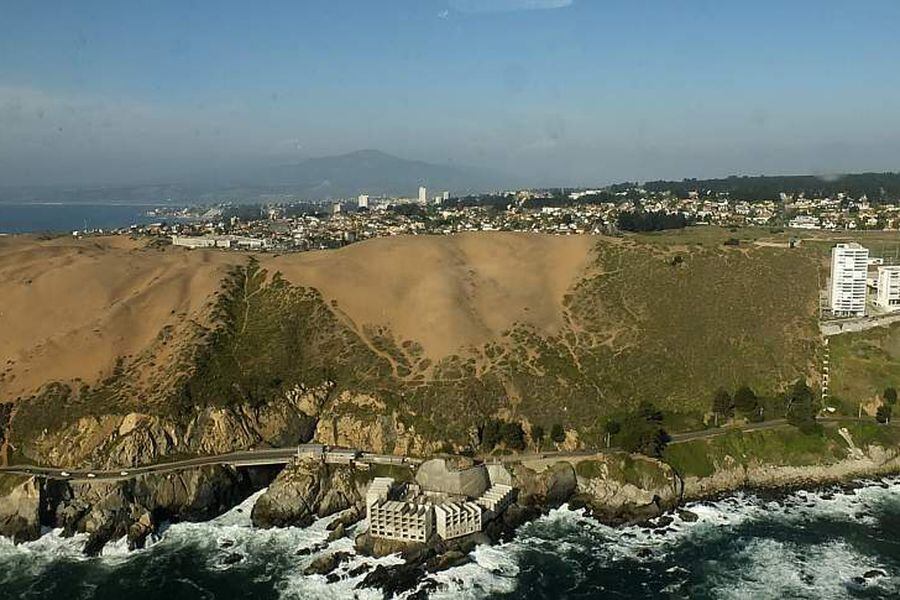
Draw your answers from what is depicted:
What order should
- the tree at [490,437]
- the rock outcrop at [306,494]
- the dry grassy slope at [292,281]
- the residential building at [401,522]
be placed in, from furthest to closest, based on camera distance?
the dry grassy slope at [292,281], the tree at [490,437], the rock outcrop at [306,494], the residential building at [401,522]

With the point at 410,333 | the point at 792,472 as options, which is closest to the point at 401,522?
the point at 410,333

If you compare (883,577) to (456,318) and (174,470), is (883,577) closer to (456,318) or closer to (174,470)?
(456,318)

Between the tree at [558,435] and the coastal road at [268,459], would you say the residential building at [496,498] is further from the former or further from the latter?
the tree at [558,435]

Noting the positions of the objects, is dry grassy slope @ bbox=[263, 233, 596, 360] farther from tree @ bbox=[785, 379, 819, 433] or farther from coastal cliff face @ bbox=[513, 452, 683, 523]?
tree @ bbox=[785, 379, 819, 433]

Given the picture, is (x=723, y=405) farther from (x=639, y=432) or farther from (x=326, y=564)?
(x=326, y=564)

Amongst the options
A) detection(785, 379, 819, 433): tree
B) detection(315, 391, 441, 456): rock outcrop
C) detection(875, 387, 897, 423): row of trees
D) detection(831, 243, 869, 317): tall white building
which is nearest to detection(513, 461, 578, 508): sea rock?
detection(315, 391, 441, 456): rock outcrop

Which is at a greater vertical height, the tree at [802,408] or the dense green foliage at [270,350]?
the dense green foliage at [270,350]

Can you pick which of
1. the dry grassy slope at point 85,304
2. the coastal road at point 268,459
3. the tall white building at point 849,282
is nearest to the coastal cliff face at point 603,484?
the coastal road at point 268,459
